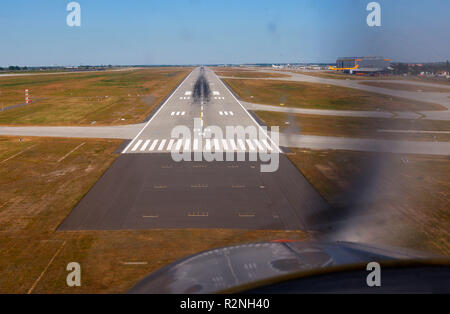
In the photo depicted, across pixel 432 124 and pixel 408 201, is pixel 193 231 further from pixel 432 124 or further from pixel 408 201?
pixel 432 124

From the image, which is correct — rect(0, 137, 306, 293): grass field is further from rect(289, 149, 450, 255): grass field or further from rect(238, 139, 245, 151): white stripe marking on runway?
rect(238, 139, 245, 151): white stripe marking on runway

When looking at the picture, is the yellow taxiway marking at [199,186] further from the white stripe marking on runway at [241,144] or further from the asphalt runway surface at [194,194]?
the white stripe marking on runway at [241,144]

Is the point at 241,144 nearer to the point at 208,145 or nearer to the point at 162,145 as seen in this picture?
the point at 208,145

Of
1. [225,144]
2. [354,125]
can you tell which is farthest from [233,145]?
[354,125]

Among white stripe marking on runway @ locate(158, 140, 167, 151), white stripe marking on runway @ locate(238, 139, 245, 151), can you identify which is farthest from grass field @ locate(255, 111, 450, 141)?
white stripe marking on runway @ locate(158, 140, 167, 151)

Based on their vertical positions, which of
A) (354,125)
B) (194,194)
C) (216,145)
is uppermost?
(354,125)
